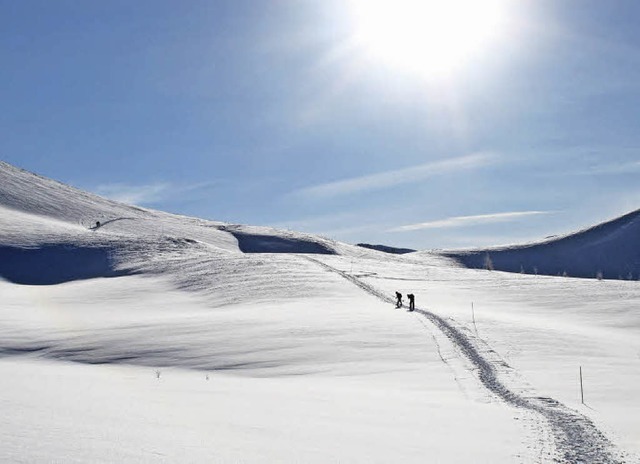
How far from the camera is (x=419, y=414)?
13.3 m

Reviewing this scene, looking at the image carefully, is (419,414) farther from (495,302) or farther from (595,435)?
(495,302)

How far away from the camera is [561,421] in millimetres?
12703

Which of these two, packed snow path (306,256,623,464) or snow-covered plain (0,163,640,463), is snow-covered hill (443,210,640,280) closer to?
snow-covered plain (0,163,640,463)

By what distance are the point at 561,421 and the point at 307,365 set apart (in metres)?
10.2

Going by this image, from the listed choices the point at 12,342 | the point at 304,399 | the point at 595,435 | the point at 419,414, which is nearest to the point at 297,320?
the point at 12,342

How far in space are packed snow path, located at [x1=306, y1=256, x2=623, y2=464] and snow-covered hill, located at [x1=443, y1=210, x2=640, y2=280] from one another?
84.2 metres

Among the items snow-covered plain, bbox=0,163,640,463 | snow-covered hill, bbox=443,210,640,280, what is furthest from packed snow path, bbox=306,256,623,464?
snow-covered hill, bbox=443,210,640,280

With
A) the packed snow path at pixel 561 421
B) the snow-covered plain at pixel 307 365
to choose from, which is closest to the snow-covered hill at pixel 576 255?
the snow-covered plain at pixel 307 365

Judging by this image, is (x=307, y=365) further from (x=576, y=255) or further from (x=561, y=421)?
(x=576, y=255)

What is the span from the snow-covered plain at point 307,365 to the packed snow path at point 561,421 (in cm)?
6

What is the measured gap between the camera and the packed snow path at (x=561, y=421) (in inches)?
402

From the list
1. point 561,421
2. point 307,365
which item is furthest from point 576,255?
point 561,421

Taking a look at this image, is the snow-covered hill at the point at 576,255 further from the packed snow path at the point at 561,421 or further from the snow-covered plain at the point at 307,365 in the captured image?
the packed snow path at the point at 561,421

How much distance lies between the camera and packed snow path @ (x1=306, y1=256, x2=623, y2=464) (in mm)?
10219
